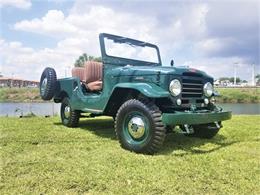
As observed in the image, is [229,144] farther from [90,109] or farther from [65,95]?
[65,95]

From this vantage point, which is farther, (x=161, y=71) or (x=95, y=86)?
(x=95, y=86)

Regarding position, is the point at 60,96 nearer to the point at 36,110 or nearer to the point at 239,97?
the point at 36,110

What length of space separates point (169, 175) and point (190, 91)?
2.01 meters

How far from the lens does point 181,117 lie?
465cm

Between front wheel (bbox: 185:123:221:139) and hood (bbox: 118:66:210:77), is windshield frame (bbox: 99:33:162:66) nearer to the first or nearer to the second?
hood (bbox: 118:66:210:77)

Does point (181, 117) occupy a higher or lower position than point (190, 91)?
lower

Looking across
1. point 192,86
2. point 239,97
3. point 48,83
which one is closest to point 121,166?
point 192,86

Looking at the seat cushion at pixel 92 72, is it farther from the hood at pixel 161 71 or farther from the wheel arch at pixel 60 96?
the hood at pixel 161 71

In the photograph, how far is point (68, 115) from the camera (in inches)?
297

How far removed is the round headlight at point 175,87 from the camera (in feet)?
16.3

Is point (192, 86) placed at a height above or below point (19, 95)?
above

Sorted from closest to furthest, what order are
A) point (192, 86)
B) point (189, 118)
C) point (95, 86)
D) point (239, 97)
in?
point (189, 118)
point (192, 86)
point (95, 86)
point (239, 97)

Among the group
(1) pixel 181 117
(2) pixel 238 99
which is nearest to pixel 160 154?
(1) pixel 181 117

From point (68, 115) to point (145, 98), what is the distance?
3.05m
